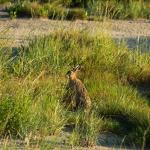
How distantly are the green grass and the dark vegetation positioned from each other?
6.00 m

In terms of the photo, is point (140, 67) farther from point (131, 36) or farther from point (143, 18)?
point (143, 18)

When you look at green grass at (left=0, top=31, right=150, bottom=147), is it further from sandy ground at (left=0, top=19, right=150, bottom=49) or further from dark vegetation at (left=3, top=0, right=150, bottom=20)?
dark vegetation at (left=3, top=0, right=150, bottom=20)

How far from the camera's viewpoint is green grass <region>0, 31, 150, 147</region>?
24.8 ft

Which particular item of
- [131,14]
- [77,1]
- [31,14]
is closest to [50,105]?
[31,14]

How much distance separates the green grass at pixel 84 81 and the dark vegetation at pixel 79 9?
6.00 metres

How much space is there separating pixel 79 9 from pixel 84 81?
1082cm

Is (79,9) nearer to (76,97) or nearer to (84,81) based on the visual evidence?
(84,81)

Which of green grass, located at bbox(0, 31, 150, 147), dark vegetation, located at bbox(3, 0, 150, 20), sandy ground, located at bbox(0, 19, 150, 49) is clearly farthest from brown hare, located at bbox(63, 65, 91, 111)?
dark vegetation, located at bbox(3, 0, 150, 20)

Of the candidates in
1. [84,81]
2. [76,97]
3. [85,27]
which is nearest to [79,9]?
[85,27]

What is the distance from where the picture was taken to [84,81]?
33.5 ft

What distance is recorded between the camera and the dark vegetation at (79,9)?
1920 centimetres

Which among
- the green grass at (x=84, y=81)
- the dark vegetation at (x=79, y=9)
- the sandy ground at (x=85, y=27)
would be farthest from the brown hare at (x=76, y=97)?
the dark vegetation at (x=79, y=9)

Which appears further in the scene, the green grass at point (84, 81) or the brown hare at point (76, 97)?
the brown hare at point (76, 97)

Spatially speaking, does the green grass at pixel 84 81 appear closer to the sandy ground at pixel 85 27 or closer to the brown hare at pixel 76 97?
the brown hare at pixel 76 97
